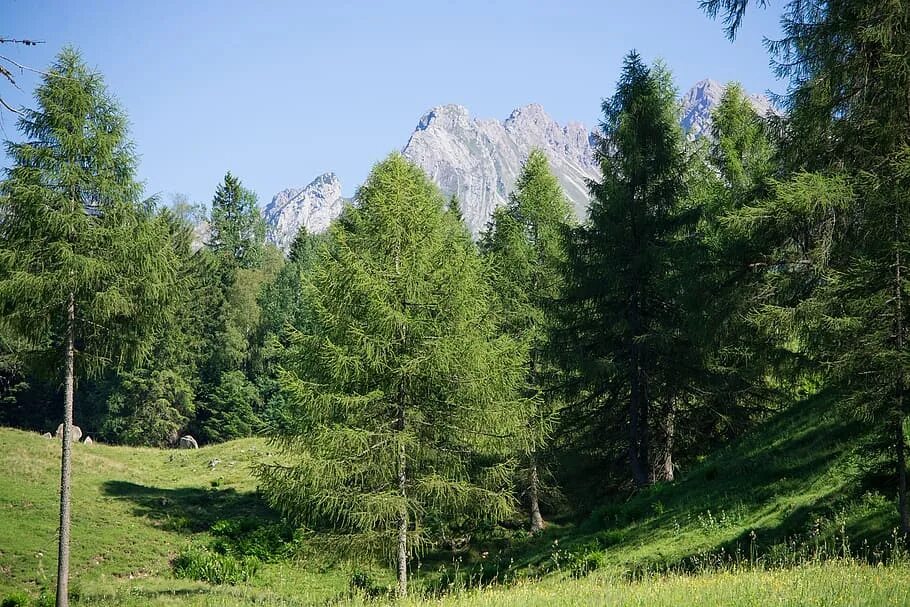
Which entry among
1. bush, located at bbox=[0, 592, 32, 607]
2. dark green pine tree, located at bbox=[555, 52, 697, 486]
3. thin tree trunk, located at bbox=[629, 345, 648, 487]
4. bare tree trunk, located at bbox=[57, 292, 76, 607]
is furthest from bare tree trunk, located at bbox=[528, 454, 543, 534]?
bush, located at bbox=[0, 592, 32, 607]

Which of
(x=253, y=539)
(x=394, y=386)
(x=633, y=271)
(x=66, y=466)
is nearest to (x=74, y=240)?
(x=66, y=466)

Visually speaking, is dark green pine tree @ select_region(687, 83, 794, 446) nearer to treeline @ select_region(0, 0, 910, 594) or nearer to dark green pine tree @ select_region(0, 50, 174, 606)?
treeline @ select_region(0, 0, 910, 594)

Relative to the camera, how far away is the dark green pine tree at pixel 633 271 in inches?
842

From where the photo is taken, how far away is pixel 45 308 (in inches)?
672

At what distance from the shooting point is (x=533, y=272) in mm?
26953

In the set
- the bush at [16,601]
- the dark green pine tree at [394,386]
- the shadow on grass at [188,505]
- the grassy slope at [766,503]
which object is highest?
the dark green pine tree at [394,386]

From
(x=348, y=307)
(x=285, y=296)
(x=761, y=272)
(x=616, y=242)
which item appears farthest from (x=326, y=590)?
(x=285, y=296)

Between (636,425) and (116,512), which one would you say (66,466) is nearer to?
(116,512)

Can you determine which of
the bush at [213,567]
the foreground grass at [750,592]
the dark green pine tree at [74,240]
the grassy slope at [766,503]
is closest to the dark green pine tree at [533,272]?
the grassy slope at [766,503]

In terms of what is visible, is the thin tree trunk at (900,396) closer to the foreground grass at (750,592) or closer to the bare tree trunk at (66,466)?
the foreground grass at (750,592)

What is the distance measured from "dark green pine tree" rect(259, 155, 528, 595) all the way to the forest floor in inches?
61.1

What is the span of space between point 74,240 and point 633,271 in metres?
15.5

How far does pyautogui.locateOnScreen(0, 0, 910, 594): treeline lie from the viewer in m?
11.4

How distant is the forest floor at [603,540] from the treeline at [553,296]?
138cm
